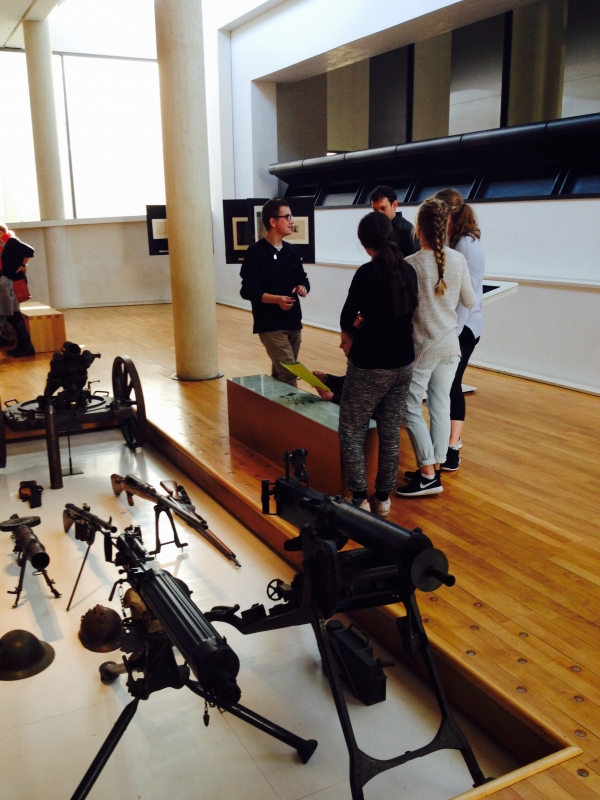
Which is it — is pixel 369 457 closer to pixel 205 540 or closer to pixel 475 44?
pixel 205 540

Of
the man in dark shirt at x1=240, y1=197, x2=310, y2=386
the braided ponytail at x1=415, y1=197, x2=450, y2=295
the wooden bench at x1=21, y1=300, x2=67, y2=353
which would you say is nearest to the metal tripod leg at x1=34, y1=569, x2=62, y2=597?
the man in dark shirt at x1=240, y1=197, x2=310, y2=386

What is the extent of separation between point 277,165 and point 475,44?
329 centimetres

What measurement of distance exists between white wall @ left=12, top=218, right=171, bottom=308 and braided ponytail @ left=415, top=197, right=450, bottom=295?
33.9 ft

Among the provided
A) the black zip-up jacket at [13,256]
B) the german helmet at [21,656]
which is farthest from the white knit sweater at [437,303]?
the black zip-up jacket at [13,256]

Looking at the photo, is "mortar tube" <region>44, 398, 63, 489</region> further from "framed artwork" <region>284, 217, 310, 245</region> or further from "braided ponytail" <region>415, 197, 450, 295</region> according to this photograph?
"framed artwork" <region>284, 217, 310, 245</region>

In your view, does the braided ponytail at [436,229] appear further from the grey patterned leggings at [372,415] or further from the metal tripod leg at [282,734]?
the metal tripod leg at [282,734]

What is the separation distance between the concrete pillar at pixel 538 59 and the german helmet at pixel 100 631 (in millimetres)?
8082

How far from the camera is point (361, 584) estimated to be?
2.07m

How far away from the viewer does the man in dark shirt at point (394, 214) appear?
463 cm

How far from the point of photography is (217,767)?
7.76 feet

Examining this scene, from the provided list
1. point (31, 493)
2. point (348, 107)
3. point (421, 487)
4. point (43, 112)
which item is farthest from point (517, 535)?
point (348, 107)

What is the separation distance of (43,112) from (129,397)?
28.3ft

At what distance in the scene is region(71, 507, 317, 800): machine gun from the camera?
1779 mm

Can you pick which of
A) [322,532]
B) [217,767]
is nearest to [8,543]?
[217,767]
